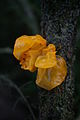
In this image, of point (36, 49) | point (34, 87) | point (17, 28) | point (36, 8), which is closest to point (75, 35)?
point (36, 49)

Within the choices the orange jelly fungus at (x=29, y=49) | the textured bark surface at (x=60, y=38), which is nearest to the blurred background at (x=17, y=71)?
the textured bark surface at (x=60, y=38)

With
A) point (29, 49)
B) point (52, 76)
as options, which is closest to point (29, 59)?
point (29, 49)

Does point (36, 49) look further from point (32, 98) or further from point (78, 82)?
point (32, 98)

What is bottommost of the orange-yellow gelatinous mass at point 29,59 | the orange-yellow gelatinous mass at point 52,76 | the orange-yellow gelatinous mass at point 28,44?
the orange-yellow gelatinous mass at point 52,76

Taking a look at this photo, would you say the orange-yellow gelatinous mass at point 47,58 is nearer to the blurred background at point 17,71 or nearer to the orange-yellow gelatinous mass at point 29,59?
the orange-yellow gelatinous mass at point 29,59

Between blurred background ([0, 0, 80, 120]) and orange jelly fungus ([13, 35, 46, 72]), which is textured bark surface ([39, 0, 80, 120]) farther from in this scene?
blurred background ([0, 0, 80, 120])
